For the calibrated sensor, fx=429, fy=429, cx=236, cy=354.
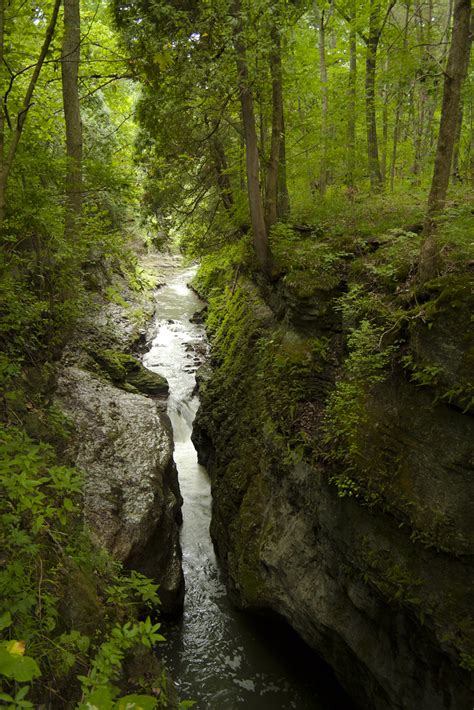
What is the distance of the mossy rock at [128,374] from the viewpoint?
1063cm

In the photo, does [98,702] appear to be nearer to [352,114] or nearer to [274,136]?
[274,136]

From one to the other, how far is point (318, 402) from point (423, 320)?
2306 millimetres

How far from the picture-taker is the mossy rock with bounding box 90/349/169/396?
34.9 ft

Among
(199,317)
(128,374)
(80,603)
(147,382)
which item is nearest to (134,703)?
(80,603)

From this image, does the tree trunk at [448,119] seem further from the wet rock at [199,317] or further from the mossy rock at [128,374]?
the wet rock at [199,317]

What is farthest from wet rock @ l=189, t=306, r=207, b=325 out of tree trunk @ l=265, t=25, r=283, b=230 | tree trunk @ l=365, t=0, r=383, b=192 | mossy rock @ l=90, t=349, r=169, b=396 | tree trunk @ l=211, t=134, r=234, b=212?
tree trunk @ l=365, t=0, r=383, b=192

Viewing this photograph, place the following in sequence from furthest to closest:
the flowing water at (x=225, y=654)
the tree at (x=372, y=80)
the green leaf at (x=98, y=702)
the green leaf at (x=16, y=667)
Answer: the tree at (x=372, y=80), the flowing water at (x=225, y=654), the green leaf at (x=98, y=702), the green leaf at (x=16, y=667)

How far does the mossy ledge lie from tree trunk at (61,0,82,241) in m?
4.29

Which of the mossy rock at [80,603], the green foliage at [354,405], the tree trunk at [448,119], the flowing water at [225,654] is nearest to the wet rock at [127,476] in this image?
the flowing water at [225,654]

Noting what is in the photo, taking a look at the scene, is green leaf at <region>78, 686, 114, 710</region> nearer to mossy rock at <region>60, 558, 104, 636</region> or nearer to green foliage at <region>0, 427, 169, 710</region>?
green foliage at <region>0, 427, 169, 710</region>

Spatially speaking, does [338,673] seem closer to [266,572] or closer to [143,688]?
[266,572]

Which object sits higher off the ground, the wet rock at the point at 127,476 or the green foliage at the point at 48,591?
the green foliage at the point at 48,591

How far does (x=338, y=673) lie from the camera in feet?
19.7

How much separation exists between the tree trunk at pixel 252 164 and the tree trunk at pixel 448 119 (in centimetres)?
357
